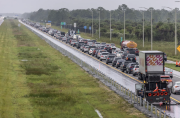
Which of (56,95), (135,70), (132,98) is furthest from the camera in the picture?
(135,70)

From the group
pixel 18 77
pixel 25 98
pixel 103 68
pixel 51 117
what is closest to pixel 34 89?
pixel 25 98

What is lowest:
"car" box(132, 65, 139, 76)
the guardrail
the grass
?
the grass

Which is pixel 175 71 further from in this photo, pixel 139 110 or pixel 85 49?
pixel 85 49

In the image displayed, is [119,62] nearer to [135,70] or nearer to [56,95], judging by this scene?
[135,70]

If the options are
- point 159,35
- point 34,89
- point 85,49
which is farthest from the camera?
point 159,35

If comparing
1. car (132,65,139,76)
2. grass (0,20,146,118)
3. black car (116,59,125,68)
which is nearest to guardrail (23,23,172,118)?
grass (0,20,146,118)

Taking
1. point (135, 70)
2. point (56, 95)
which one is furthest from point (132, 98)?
point (135, 70)

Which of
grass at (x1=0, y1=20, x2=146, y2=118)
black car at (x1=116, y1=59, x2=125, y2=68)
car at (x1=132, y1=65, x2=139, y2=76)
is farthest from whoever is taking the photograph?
black car at (x1=116, y1=59, x2=125, y2=68)

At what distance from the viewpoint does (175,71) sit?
50844mm

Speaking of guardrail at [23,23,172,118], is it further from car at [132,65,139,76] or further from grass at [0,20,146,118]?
car at [132,65,139,76]

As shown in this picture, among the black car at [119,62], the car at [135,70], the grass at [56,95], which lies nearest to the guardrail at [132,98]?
the grass at [56,95]

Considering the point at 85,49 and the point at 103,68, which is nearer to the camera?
the point at 103,68

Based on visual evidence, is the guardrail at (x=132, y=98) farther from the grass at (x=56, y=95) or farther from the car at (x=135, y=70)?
the car at (x=135, y=70)

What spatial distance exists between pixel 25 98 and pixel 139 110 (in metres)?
10.7
